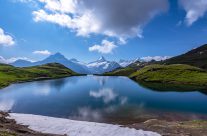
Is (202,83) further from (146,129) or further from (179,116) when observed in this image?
(146,129)

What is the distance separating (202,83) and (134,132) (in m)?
137

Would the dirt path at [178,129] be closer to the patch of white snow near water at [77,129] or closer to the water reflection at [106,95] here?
Result: the patch of white snow near water at [77,129]

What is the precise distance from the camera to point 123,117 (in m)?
62.8

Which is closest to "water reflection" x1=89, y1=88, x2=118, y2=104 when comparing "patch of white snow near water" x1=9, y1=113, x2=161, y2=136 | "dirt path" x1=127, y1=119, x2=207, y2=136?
"dirt path" x1=127, y1=119, x2=207, y2=136

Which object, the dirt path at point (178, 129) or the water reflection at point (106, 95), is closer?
→ the dirt path at point (178, 129)

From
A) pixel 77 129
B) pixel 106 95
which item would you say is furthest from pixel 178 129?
pixel 106 95

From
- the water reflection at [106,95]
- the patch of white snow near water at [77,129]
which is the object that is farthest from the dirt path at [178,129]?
the water reflection at [106,95]

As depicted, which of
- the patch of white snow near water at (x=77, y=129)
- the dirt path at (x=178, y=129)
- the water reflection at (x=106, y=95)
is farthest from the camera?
the water reflection at (x=106, y=95)

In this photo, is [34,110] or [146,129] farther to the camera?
[34,110]

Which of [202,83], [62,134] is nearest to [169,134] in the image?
[62,134]

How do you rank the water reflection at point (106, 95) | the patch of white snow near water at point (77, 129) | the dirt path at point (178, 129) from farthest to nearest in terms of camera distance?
the water reflection at point (106, 95) < the patch of white snow near water at point (77, 129) < the dirt path at point (178, 129)

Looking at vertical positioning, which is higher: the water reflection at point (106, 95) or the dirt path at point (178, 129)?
the water reflection at point (106, 95)

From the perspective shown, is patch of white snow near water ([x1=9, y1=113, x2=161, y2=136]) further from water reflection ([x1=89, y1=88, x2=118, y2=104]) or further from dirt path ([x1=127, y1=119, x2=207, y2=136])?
water reflection ([x1=89, y1=88, x2=118, y2=104])

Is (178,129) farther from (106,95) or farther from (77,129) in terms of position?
(106,95)
